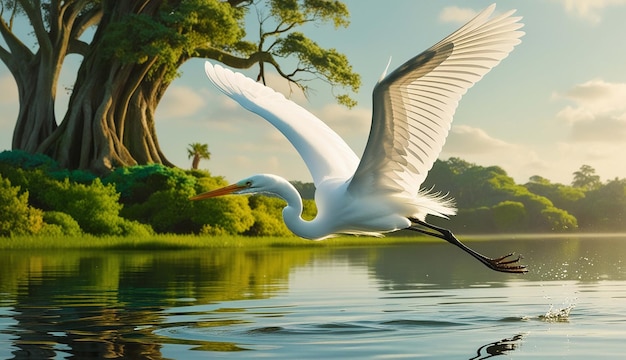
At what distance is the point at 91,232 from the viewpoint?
84.0ft

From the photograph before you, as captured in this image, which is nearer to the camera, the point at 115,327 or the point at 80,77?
the point at 115,327

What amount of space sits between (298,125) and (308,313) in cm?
173

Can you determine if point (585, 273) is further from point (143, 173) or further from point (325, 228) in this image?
point (143, 173)

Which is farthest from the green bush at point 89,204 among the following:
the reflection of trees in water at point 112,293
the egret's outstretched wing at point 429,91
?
the egret's outstretched wing at point 429,91

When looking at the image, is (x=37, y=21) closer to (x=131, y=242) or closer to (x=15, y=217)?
(x=15, y=217)

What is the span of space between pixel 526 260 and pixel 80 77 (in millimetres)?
18717

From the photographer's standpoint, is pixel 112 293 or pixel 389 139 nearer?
pixel 389 139

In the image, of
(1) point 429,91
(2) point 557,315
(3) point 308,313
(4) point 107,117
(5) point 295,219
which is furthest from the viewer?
(4) point 107,117

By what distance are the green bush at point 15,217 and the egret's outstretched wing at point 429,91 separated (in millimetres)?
17981

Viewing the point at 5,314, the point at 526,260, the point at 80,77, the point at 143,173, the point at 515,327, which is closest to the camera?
the point at 515,327

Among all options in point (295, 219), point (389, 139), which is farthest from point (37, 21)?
point (389, 139)

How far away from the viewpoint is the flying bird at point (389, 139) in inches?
260

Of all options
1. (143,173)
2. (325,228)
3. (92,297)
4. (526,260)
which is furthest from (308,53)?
(325,228)

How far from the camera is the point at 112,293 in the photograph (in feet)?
36.1
